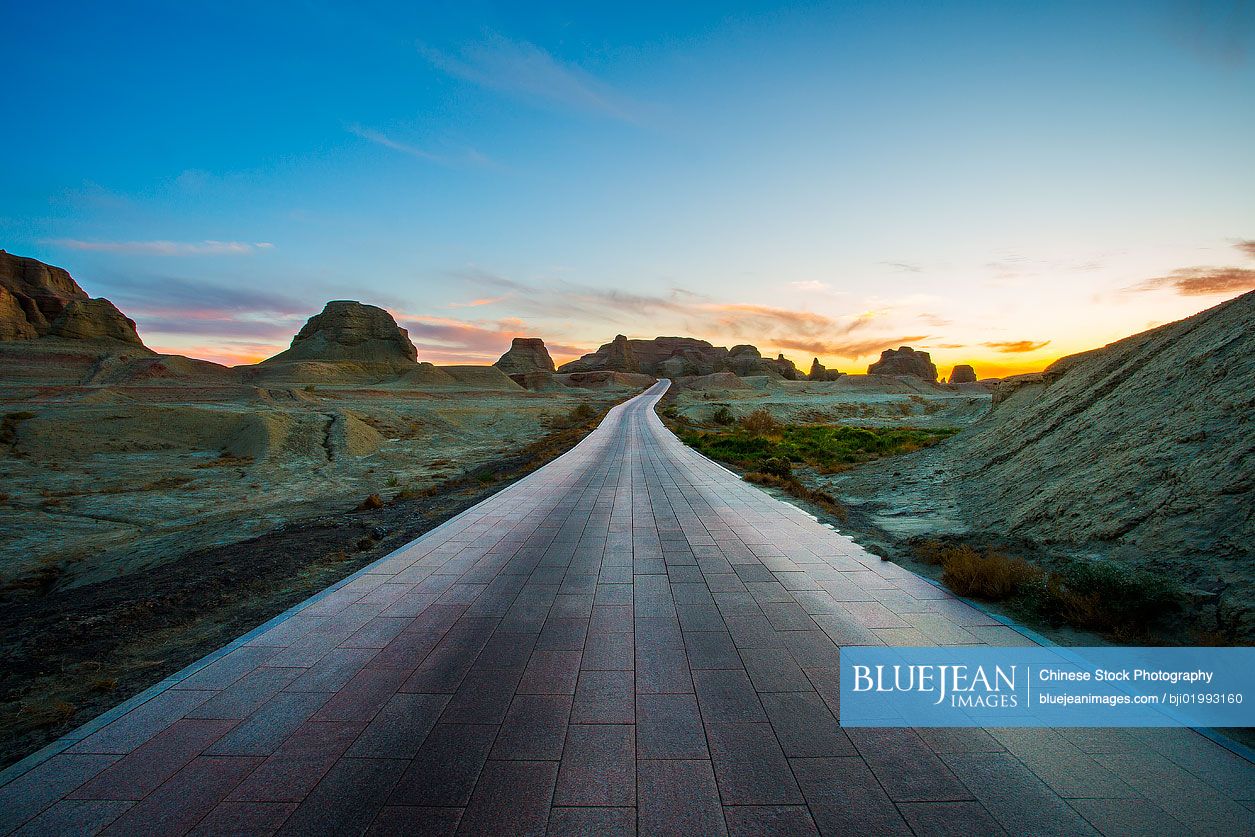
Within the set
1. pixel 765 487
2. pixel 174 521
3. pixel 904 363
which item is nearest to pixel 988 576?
pixel 765 487

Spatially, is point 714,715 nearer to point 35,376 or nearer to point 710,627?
point 710,627

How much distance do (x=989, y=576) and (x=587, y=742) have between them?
4825mm

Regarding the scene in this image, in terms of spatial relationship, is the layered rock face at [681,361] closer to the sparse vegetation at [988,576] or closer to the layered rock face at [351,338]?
the layered rock face at [351,338]

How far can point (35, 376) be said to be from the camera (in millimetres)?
70875

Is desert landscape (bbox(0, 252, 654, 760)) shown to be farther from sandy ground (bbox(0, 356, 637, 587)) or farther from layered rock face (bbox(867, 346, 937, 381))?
layered rock face (bbox(867, 346, 937, 381))

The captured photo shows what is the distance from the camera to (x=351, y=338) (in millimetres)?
126500

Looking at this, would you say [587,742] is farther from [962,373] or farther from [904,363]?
[962,373]

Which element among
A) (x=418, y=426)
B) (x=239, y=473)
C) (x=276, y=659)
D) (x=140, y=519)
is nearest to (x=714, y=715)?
(x=276, y=659)

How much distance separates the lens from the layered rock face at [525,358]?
163125 mm

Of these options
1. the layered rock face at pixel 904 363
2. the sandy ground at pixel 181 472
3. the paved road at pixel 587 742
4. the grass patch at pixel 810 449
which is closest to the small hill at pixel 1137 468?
the paved road at pixel 587 742

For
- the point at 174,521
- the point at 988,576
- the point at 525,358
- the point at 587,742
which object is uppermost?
the point at 525,358

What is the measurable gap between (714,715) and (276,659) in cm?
378

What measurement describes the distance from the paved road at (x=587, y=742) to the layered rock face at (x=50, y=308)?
423ft

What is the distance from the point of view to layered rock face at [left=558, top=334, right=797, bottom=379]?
555 ft
